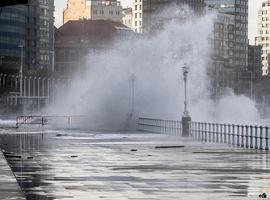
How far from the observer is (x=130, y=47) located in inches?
3895

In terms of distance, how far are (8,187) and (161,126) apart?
41.6 meters

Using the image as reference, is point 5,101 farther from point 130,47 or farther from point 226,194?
point 226,194

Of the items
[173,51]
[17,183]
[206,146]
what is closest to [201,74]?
[173,51]

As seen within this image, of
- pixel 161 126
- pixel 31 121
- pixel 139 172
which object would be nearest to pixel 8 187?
pixel 139 172

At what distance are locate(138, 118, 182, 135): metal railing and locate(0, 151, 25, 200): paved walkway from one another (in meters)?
34.1

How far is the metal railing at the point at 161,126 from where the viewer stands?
195ft

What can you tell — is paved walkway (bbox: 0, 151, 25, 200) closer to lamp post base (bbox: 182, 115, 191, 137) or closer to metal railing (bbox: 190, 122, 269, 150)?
metal railing (bbox: 190, 122, 269, 150)

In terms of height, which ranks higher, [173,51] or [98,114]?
[173,51]

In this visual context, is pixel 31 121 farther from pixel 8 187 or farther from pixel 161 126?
pixel 8 187

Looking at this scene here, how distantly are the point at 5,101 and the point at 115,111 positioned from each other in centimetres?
8239

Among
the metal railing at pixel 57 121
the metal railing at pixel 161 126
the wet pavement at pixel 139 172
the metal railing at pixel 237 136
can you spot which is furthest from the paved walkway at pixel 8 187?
the metal railing at pixel 57 121

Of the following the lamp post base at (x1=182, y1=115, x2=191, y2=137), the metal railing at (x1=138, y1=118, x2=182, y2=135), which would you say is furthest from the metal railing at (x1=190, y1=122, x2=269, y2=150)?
the metal railing at (x1=138, y1=118, x2=182, y2=135)

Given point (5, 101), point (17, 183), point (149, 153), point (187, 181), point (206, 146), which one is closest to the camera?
point (17, 183)

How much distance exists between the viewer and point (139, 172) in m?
24.6
